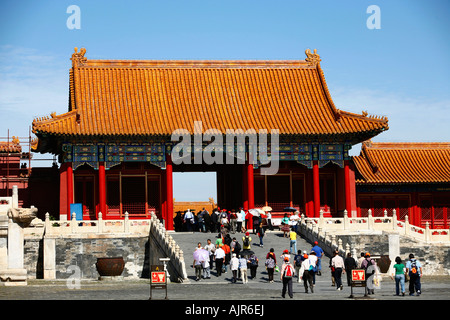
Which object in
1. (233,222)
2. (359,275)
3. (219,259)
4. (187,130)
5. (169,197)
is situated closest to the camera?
(359,275)

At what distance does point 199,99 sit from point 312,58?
7319mm

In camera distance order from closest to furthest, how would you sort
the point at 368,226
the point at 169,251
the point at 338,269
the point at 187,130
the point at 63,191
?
the point at 338,269, the point at 169,251, the point at 368,226, the point at 63,191, the point at 187,130

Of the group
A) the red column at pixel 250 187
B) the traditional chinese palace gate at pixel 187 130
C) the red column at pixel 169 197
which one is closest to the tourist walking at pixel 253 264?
the red column at pixel 250 187

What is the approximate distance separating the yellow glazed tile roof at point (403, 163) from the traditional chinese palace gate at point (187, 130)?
3278mm

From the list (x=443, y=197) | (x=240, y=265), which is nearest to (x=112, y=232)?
(x=240, y=265)

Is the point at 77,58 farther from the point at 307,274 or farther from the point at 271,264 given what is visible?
the point at 307,274

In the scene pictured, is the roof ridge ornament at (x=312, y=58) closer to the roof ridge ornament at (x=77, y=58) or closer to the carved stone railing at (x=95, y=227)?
the roof ridge ornament at (x=77, y=58)

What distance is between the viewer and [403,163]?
5703cm

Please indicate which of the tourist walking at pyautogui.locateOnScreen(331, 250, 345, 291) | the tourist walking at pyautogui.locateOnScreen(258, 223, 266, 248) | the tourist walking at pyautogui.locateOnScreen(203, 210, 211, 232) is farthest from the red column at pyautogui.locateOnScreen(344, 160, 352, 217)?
the tourist walking at pyautogui.locateOnScreen(331, 250, 345, 291)

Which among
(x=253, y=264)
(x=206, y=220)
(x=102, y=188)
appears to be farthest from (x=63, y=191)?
(x=253, y=264)

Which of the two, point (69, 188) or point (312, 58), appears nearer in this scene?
point (69, 188)

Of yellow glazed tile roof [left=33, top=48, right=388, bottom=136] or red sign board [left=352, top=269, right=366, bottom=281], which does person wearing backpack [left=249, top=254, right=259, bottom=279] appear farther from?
yellow glazed tile roof [left=33, top=48, right=388, bottom=136]

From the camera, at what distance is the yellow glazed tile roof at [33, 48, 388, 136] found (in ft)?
168
